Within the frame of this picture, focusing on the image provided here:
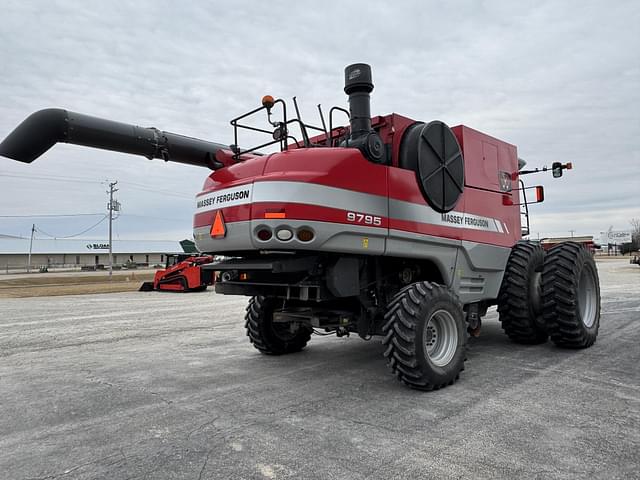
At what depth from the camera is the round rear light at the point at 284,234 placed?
175 inches

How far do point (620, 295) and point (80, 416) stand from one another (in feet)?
51.2

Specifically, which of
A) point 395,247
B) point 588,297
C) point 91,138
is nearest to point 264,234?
point 395,247

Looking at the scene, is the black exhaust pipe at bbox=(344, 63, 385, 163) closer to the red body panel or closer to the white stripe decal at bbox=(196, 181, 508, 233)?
the red body panel

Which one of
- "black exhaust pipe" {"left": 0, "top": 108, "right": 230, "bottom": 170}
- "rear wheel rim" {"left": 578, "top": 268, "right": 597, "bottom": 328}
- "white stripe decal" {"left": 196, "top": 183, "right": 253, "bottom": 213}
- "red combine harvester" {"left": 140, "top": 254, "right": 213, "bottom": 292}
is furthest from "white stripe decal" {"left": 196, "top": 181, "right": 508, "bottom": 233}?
"red combine harvester" {"left": 140, "top": 254, "right": 213, "bottom": 292}

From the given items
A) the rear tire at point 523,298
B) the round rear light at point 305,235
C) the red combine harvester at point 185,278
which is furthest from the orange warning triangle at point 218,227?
the red combine harvester at point 185,278

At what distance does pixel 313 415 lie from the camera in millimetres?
4090

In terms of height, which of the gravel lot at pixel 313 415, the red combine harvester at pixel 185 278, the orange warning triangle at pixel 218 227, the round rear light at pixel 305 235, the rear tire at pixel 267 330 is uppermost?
the orange warning triangle at pixel 218 227

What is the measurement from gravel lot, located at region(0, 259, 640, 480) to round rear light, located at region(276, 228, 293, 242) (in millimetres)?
1563

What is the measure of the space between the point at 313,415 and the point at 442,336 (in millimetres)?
1887

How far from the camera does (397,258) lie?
5621 millimetres

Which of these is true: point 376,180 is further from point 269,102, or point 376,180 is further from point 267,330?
point 267,330

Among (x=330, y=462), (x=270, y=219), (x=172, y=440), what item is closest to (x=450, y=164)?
(x=270, y=219)

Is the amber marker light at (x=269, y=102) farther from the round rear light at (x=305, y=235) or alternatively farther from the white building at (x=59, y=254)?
the white building at (x=59, y=254)

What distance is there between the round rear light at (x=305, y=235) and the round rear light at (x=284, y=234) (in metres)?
0.09
